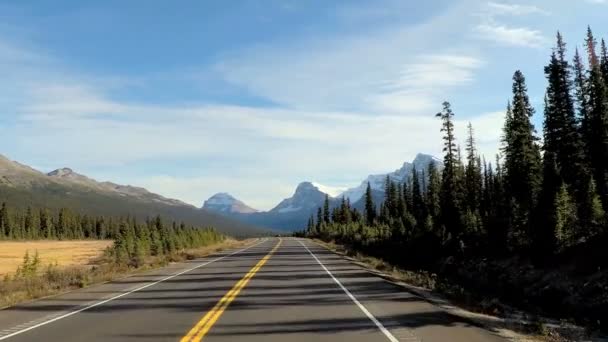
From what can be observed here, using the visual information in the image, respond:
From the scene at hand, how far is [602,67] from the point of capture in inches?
2410

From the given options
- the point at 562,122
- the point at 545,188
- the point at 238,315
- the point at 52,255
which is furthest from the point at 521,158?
the point at 52,255

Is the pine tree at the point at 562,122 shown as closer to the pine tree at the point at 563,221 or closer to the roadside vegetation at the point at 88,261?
the pine tree at the point at 563,221

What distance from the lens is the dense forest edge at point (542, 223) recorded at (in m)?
31.2

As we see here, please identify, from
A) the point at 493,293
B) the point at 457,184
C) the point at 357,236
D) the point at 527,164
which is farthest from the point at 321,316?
the point at 357,236

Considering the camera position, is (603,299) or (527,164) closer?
(603,299)

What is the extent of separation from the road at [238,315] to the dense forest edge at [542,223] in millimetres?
8391

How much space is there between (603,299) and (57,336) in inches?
913

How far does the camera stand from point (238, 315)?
47.4ft

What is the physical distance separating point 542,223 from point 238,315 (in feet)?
102

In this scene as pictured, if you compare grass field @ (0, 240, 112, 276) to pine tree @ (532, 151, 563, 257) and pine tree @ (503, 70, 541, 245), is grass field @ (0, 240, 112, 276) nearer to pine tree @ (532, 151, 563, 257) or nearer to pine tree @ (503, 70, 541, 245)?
pine tree @ (532, 151, 563, 257)

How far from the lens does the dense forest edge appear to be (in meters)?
31.2

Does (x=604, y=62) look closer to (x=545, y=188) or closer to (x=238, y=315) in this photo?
(x=545, y=188)

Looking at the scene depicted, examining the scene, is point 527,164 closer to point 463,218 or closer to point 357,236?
point 463,218

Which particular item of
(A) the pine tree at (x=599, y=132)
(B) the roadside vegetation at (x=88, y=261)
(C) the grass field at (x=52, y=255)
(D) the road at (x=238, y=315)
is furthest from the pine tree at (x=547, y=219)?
(C) the grass field at (x=52, y=255)
